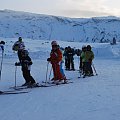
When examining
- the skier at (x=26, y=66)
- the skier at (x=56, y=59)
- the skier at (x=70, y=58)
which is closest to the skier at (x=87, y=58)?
the skier at (x=56, y=59)

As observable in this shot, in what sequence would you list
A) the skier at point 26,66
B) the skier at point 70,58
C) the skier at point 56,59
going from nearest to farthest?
1. the skier at point 26,66
2. the skier at point 56,59
3. the skier at point 70,58

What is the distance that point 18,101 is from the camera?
36.8 ft

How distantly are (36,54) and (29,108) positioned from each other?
1304 inches

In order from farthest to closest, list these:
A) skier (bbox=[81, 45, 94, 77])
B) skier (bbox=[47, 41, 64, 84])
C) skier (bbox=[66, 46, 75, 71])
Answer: skier (bbox=[66, 46, 75, 71]) < skier (bbox=[81, 45, 94, 77]) < skier (bbox=[47, 41, 64, 84])

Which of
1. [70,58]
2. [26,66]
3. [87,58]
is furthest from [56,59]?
[70,58]

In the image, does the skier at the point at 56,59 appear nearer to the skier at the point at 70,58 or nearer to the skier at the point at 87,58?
the skier at the point at 87,58

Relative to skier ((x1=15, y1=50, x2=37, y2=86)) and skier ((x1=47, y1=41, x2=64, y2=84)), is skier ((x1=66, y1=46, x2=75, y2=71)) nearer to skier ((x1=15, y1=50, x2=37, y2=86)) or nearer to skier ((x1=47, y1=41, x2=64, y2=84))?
skier ((x1=47, y1=41, x2=64, y2=84))

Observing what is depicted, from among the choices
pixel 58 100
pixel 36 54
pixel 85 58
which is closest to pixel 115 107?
pixel 58 100

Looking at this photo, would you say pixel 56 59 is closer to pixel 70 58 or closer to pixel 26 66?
pixel 26 66

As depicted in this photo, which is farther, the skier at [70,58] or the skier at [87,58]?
the skier at [70,58]

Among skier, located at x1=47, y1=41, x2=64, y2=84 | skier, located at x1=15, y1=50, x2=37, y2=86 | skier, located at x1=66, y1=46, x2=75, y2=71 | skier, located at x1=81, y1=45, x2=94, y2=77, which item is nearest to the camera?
skier, located at x1=15, y1=50, x2=37, y2=86

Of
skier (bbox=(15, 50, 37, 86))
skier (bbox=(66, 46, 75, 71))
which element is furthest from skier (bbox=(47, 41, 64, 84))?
skier (bbox=(66, 46, 75, 71))

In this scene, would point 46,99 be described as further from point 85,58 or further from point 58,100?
point 85,58

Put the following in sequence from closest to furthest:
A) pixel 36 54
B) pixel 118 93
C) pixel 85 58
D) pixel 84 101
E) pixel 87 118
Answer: pixel 87 118, pixel 84 101, pixel 118 93, pixel 85 58, pixel 36 54
